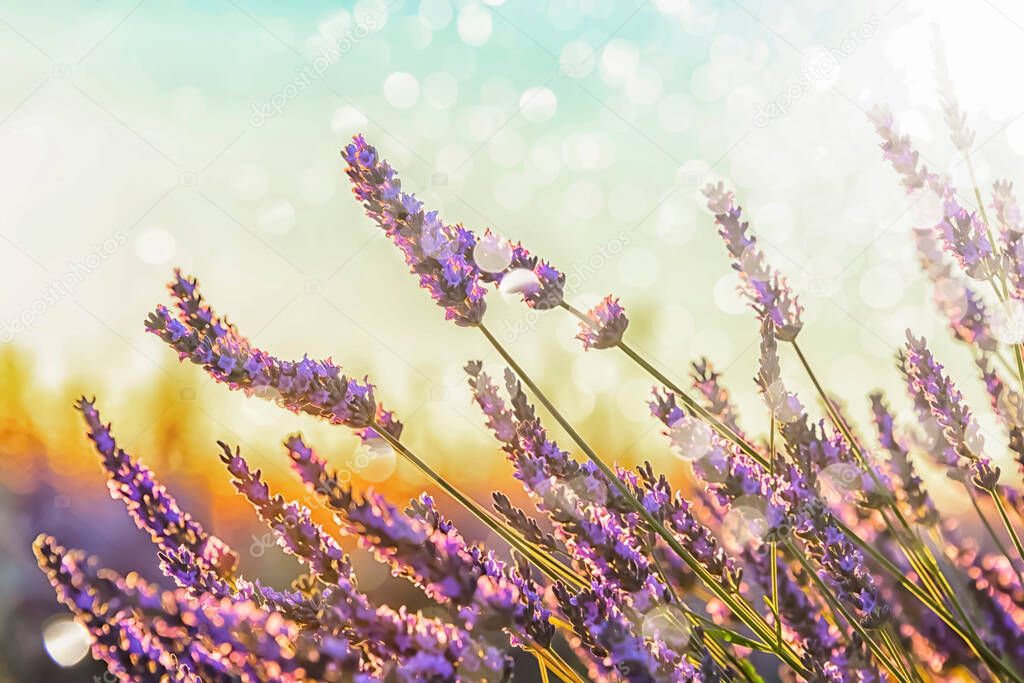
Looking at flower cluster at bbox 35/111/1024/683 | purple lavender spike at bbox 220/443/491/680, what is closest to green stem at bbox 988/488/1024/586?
flower cluster at bbox 35/111/1024/683

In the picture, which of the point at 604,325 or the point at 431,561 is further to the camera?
the point at 604,325

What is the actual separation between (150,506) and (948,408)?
1.03 metres

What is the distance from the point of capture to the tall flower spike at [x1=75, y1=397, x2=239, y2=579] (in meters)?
0.96

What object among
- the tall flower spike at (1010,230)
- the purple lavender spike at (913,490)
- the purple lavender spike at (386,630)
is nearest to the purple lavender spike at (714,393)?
the purple lavender spike at (913,490)

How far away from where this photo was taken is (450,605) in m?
0.71

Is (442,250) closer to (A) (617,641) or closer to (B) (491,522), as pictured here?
(B) (491,522)

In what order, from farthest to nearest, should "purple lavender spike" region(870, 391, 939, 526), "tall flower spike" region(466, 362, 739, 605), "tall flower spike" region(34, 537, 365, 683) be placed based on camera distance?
"purple lavender spike" region(870, 391, 939, 526) → "tall flower spike" region(466, 362, 739, 605) → "tall flower spike" region(34, 537, 365, 683)

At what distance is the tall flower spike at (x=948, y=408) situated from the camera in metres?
1.05

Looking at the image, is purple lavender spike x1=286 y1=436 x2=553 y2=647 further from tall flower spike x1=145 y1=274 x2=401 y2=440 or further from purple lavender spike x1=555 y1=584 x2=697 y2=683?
tall flower spike x1=145 y1=274 x2=401 y2=440

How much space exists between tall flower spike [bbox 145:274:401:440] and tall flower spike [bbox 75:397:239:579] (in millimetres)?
138

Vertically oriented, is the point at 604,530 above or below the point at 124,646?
above

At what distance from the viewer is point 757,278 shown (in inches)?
44.2

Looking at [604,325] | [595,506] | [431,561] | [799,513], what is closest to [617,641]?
[431,561]

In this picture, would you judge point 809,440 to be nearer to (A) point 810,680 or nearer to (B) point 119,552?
(A) point 810,680
